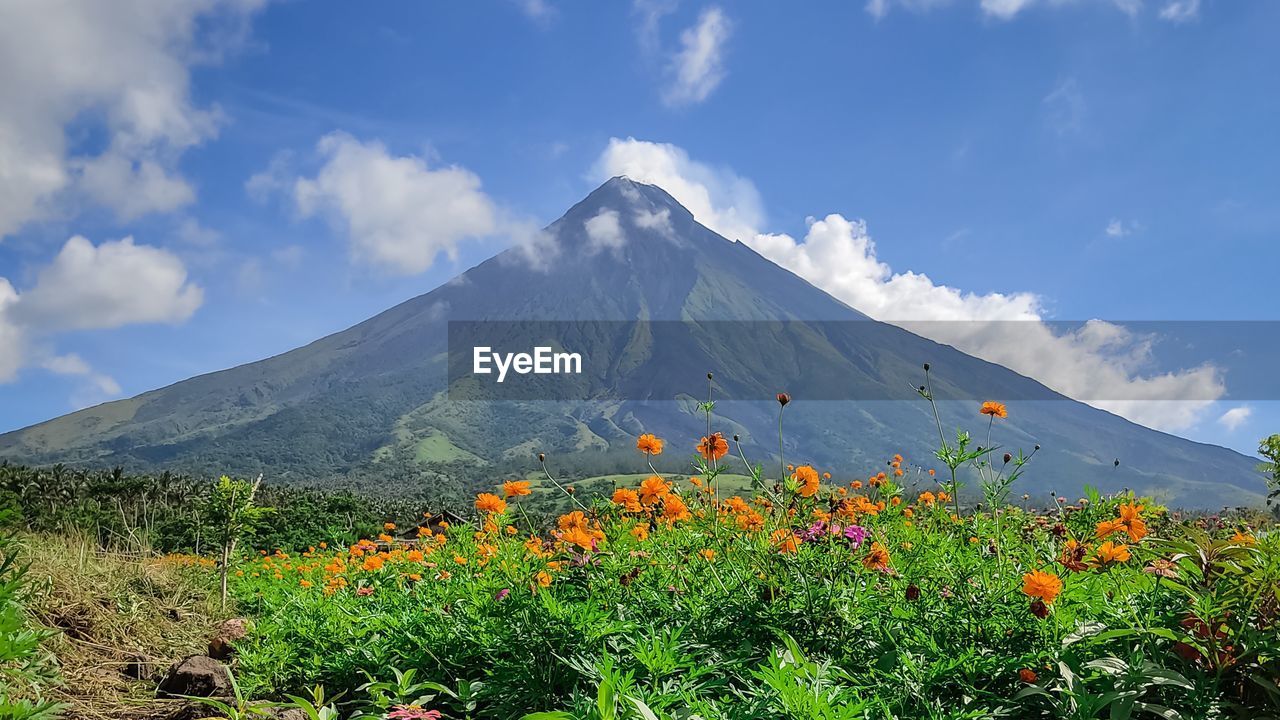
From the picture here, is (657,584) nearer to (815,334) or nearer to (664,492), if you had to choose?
(664,492)

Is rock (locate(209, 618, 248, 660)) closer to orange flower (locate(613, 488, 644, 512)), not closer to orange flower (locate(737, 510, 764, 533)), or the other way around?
orange flower (locate(613, 488, 644, 512))

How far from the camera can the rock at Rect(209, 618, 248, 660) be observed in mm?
4930

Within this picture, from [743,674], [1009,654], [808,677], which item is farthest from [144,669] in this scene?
[1009,654]

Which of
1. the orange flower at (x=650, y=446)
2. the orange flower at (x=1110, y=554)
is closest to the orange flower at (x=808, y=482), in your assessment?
the orange flower at (x=650, y=446)

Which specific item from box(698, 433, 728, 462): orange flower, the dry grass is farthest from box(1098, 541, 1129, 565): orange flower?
the dry grass

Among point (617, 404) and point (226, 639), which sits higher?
point (617, 404)

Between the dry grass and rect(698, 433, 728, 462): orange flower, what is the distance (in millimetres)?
2688

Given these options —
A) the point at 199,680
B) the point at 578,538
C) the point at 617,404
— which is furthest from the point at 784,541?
the point at 617,404

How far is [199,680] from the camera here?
4.15 m

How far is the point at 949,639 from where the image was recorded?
2.59m

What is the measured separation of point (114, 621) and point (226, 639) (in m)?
0.96

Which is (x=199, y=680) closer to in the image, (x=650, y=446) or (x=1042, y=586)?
(x=650, y=446)

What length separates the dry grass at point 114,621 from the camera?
4098mm

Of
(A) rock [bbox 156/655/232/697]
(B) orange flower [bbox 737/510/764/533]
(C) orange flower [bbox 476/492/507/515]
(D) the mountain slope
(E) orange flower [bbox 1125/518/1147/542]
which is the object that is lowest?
(A) rock [bbox 156/655/232/697]
